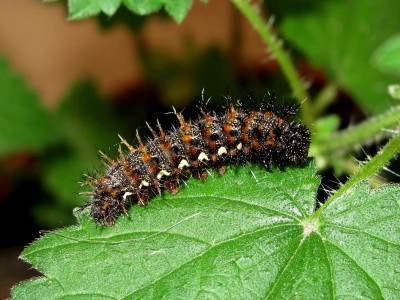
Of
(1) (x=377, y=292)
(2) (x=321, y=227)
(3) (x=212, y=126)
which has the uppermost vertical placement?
(3) (x=212, y=126)

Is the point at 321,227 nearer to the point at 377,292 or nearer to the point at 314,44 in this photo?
the point at 377,292

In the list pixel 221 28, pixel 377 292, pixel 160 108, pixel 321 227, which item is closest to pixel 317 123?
pixel 321 227

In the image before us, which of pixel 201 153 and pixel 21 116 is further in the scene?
pixel 21 116

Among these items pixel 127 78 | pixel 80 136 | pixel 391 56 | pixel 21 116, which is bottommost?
pixel 80 136

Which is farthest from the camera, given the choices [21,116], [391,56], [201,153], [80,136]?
[80,136]

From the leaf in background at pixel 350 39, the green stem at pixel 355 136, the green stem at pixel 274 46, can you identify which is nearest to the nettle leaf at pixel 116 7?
the green stem at pixel 274 46

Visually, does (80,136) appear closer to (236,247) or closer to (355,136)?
(355,136)

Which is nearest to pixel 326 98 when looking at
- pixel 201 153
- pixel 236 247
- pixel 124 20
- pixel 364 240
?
pixel 124 20

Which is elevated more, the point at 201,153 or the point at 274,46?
the point at 274,46
